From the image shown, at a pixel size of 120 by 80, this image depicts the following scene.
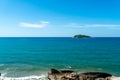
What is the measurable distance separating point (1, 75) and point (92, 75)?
2433cm

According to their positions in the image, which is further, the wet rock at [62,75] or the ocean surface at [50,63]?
the ocean surface at [50,63]

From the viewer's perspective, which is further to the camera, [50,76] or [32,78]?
[32,78]

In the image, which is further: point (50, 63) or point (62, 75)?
point (50, 63)

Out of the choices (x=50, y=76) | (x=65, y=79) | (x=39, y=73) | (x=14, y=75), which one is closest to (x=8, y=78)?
(x=14, y=75)

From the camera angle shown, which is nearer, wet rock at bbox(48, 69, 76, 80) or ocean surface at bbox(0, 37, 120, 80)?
wet rock at bbox(48, 69, 76, 80)

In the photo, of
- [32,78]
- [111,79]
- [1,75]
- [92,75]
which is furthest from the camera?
[1,75]

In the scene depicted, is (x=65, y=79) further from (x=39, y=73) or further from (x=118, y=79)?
(x=39, y=73)

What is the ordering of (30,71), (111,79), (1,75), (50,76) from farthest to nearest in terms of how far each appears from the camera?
(30,71) < (1,75) < (50,76) < (111,79)

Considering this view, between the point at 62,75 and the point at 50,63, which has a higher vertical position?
the point at 62,75

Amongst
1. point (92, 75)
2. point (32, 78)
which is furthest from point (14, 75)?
point (92, 75)

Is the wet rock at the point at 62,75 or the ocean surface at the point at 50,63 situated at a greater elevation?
the wet rock at the point at 62,75

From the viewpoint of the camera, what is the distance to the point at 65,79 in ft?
136

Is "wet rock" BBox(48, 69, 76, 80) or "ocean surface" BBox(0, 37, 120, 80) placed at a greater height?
"wet rock" BBox(48, 69, 76, 80)

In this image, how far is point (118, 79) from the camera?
39.2 m
